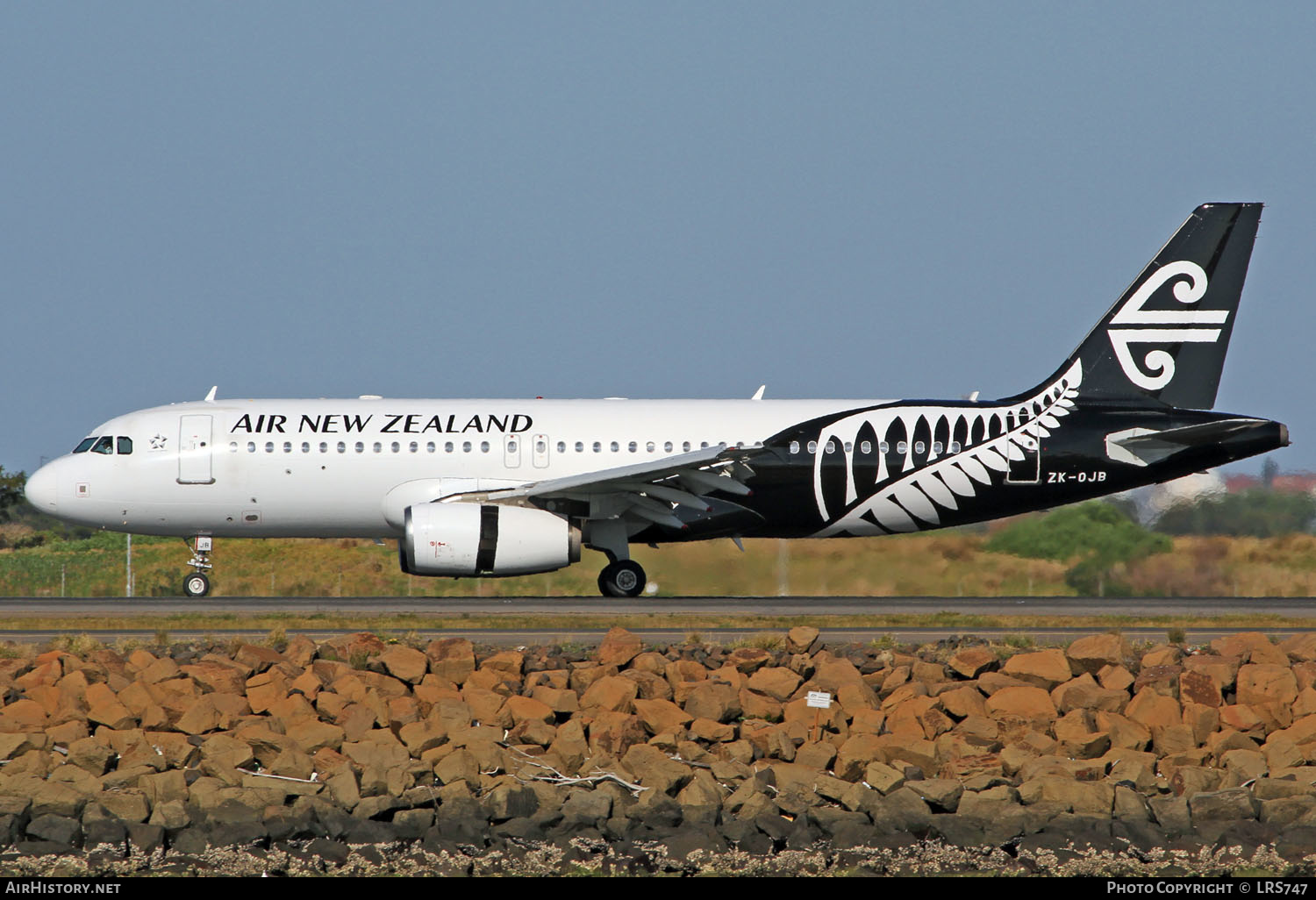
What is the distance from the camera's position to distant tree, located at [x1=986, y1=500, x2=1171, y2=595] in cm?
2748

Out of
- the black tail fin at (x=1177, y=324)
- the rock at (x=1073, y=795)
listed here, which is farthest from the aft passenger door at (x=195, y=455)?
the rock at (x=1073, y=795)

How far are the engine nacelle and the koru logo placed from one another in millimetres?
10843

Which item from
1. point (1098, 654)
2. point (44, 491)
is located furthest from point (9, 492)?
point (1098, 654)

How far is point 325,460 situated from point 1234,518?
16966 millimetres

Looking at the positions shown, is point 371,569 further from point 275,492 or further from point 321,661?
point 321,661

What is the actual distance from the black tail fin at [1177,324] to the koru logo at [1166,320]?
2 cm

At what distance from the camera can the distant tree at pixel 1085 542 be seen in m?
27.5

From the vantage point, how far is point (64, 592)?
3225 cm

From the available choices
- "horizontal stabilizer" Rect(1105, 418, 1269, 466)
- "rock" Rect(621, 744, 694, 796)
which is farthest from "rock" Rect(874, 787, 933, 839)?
"horizontal stabilizer" Rect(1105, 418, 1269, 466)

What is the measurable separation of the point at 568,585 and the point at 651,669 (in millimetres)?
12790

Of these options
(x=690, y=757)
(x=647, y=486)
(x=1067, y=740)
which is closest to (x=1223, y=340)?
(x=647, y=486)

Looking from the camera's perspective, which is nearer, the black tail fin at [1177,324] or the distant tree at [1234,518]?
the black tail fin at [1177,324]

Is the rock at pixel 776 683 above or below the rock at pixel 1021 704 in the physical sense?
above

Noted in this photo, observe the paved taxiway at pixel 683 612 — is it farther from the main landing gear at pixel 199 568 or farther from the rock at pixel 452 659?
the rock at pixel 452 659
